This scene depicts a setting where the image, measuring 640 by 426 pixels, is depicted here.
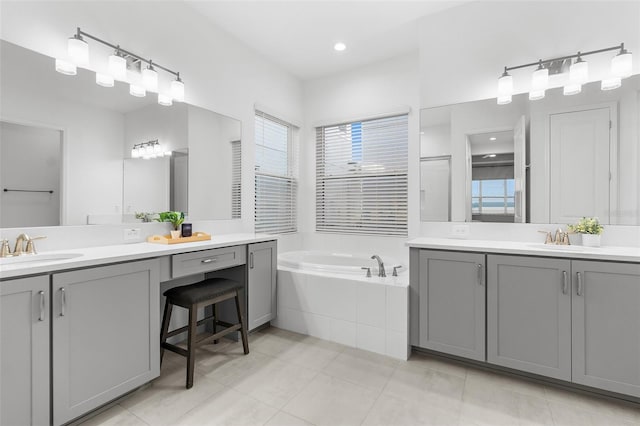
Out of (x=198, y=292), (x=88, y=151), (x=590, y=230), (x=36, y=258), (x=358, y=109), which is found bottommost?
(x=198, y=292)

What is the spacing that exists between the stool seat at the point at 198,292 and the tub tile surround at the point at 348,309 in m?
0.65

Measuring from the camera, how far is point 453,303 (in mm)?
2172

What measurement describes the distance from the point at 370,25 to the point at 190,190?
2.22m

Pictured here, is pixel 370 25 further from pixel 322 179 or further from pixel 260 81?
pixel 322 179

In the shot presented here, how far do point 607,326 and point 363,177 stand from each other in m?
2.45

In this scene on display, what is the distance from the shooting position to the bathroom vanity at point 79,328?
1.30 m

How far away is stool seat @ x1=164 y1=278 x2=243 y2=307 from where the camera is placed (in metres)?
1.99

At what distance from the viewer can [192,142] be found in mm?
2650

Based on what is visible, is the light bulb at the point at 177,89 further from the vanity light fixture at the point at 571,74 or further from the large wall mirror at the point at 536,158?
the vanity light fixture at the point at 571,74

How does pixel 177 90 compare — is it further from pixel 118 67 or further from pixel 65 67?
pixel 65 67

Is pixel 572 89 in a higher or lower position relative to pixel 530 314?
higher

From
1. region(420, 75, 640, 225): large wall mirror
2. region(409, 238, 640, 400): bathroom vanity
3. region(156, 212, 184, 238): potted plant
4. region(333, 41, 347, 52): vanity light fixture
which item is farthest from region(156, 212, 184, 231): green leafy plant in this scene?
region(333, 41, 347, 52): vanity light fixture

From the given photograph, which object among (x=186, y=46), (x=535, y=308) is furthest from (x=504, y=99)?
(x=186, y=46)

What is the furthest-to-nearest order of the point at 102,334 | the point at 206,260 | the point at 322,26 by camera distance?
1. the point at 322,26
2. the point at 206,260
3. the point at 102,334
